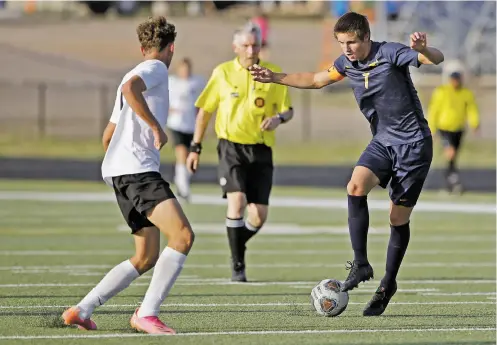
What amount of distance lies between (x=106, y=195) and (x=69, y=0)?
4132cm

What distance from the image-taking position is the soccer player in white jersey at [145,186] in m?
7.75

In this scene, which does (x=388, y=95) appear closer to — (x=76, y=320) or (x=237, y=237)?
(x=76, y=320)

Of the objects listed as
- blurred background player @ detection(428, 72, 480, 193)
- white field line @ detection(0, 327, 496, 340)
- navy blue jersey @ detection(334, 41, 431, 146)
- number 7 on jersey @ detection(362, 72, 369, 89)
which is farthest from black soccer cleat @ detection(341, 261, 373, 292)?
blurred background player @ detection(428, 72, 480, 193)

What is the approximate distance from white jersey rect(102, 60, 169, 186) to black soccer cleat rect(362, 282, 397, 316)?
199 cm

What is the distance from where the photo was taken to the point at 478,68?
161 ft

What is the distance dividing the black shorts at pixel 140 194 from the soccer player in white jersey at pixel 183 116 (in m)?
11.9

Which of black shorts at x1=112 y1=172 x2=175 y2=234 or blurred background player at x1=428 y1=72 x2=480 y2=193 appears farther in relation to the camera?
blurred background player at x1=428 y1=72 x2=480 y2=193

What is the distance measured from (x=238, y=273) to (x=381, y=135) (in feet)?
8.71

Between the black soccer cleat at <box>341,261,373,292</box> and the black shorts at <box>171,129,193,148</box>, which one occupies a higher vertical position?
the black soccer cleat at <box>341,261,373,292</box>

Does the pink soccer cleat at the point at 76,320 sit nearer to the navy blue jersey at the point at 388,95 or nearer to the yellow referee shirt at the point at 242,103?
the navy blue jersey at the point at 388,95

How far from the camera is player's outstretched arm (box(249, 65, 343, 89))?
30.4 ft

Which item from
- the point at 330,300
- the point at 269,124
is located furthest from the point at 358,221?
the point at 269,124

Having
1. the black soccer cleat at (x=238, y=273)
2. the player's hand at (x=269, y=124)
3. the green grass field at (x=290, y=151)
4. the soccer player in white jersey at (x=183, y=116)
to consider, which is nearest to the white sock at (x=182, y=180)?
the soccer player in white jersey at (x=183, y=116)

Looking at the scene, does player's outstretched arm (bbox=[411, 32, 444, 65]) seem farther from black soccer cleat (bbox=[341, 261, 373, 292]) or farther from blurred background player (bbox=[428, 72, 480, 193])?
blurred background player (bbox=[428, 72, 480, 193])
